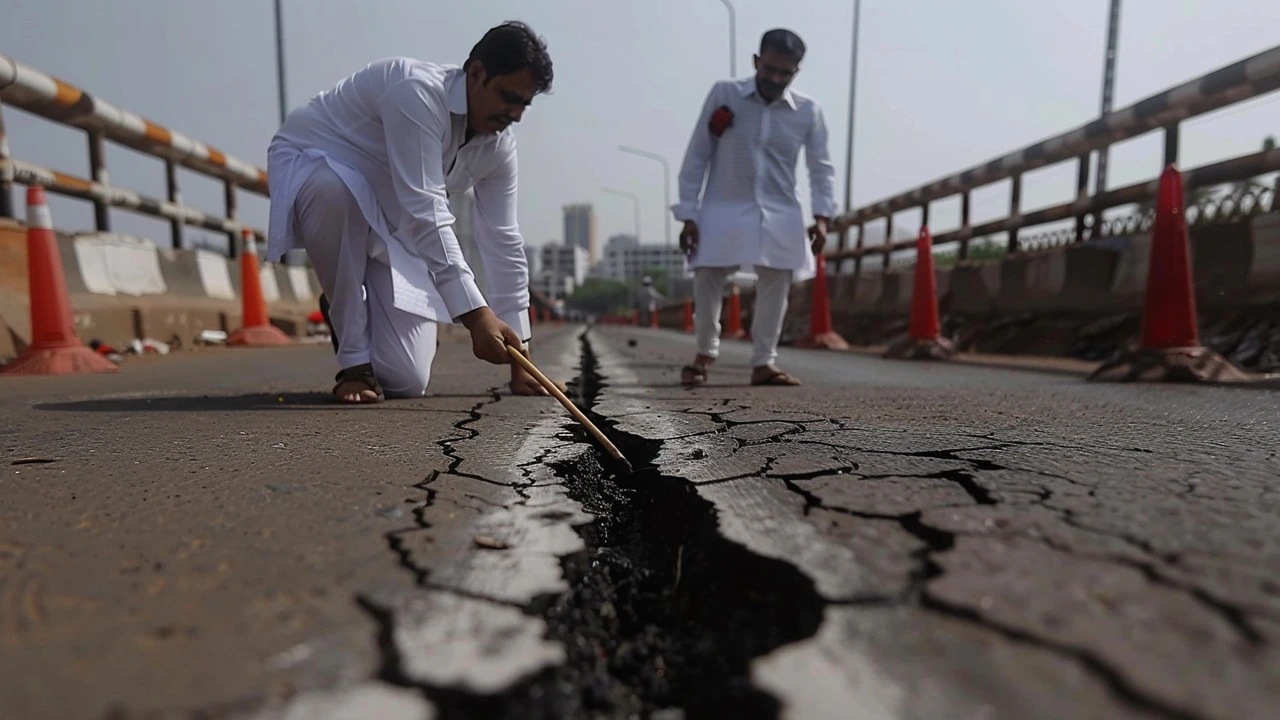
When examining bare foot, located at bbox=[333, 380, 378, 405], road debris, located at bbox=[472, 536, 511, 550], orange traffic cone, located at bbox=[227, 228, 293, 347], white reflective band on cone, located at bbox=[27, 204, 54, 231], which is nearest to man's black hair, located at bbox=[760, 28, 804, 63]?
bare foot, located at bbox=[333, 380, 378, 405]

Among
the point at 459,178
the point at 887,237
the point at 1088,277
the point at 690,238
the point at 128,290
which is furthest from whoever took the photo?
the point at 887,237

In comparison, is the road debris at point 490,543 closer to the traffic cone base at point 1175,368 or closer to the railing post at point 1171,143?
the traffic cone base at point 1175,368

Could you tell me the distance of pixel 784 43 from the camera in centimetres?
345

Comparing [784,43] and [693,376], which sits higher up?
[784,43]

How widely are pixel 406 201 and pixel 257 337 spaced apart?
5.85m

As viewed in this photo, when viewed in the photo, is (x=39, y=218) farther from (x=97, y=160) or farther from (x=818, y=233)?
(x=818, y=233)

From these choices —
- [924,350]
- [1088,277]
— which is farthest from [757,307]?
[1088,277]

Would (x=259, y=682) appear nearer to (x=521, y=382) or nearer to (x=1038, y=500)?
(x=1038, y=500)

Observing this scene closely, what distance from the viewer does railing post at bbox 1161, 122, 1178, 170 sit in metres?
5.10

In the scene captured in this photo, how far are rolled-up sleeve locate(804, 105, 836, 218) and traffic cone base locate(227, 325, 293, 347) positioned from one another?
580 cm

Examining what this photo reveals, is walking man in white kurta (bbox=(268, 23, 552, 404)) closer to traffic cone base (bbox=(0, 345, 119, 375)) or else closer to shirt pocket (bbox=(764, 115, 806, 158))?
shirt pocket (bbox=(764, 115, 806, 158))

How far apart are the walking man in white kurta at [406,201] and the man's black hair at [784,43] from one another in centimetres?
128

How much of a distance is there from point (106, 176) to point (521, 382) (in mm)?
5014

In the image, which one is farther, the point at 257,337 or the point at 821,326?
the point at 821,326
